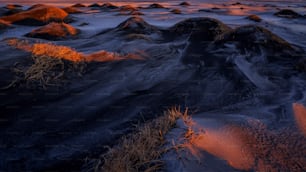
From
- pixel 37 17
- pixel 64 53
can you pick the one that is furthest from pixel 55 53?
pixel 37 17

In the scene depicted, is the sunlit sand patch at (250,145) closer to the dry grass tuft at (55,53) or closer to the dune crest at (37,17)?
the dry grass tuft at (55,53)

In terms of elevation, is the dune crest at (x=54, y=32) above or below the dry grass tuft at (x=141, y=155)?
above

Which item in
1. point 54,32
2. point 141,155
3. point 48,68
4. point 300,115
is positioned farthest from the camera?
point 54,32

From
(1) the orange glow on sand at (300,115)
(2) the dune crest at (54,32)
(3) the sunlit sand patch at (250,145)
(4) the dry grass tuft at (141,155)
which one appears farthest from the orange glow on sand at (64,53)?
(1) the orange glow on sand at (300,115)

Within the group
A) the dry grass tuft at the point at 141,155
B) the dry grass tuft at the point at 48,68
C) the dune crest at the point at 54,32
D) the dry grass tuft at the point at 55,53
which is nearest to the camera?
the dry grass tuft at the point at 141,155

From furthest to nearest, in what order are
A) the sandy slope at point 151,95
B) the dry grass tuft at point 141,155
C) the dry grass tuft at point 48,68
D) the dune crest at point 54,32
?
the dune crest at point 54,32
the dry grass tuft at point 48,68
the sandy slope at point 151,95
the dry grass tuft at point 141,155

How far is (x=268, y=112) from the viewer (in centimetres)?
340

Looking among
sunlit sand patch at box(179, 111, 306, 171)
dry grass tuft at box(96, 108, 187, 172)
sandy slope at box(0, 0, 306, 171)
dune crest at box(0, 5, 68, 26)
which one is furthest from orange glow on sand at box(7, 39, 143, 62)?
dune crest at box(0, 5, 68, 26)

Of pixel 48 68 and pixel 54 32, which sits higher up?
pixel 54 32

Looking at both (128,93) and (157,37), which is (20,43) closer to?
(128,93)

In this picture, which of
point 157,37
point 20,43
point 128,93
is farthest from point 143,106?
point 157,37

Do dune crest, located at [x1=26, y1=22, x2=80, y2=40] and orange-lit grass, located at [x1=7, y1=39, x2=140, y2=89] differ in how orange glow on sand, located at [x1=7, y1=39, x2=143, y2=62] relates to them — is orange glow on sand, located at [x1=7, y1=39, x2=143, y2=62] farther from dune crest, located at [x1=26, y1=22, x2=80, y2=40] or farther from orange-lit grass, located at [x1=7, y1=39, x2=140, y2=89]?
dune crest, located at [x1=26, y1=22, x2=80, y2=40]

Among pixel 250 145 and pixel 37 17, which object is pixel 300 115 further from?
pixel 37 17

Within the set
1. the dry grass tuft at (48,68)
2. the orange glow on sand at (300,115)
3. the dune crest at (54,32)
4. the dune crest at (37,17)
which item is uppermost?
the dune crest at (37,17)
